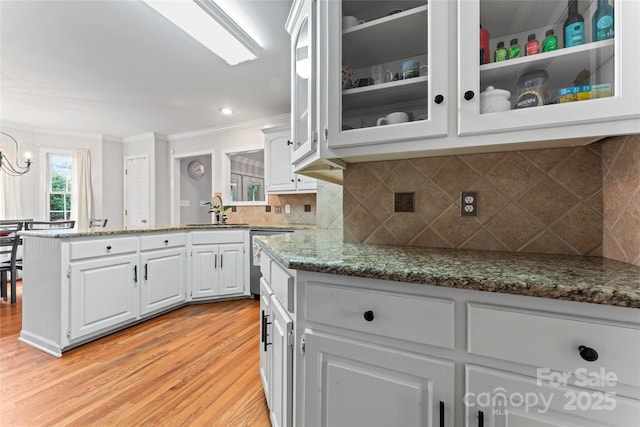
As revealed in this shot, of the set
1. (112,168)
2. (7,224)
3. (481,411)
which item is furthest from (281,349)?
(112,168)

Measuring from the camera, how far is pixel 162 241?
9.00 ft

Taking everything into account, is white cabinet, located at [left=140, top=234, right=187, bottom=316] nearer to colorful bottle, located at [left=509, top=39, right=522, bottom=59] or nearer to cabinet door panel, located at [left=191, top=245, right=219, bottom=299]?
cabinet door panel, located at [left=191, top=245, right=219, bottom=299]

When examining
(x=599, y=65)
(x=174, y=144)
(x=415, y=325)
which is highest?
(x=174, y=144)

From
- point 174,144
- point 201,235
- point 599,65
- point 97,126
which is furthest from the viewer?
point 174,144

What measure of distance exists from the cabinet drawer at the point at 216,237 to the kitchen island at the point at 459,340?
2.36 meters

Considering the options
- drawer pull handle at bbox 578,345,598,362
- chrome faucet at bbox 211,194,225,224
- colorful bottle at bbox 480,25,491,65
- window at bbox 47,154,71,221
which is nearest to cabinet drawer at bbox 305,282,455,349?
drawer pull handle at bbox 578,345,598,362

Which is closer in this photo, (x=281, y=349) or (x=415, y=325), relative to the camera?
(x=415, y=325)

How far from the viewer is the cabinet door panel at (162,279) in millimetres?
2600

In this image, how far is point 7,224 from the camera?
3.15m

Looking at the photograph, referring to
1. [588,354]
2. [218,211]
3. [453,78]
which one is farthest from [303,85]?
[218,211]

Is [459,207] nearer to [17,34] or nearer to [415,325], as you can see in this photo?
[415,325]

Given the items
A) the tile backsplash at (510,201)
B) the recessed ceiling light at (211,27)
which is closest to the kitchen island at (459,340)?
the tile backsplash at (510,201)

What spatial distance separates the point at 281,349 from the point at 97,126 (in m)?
5.25

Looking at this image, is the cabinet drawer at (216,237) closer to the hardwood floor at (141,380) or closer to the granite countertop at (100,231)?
the granite countertop at (100,231)
